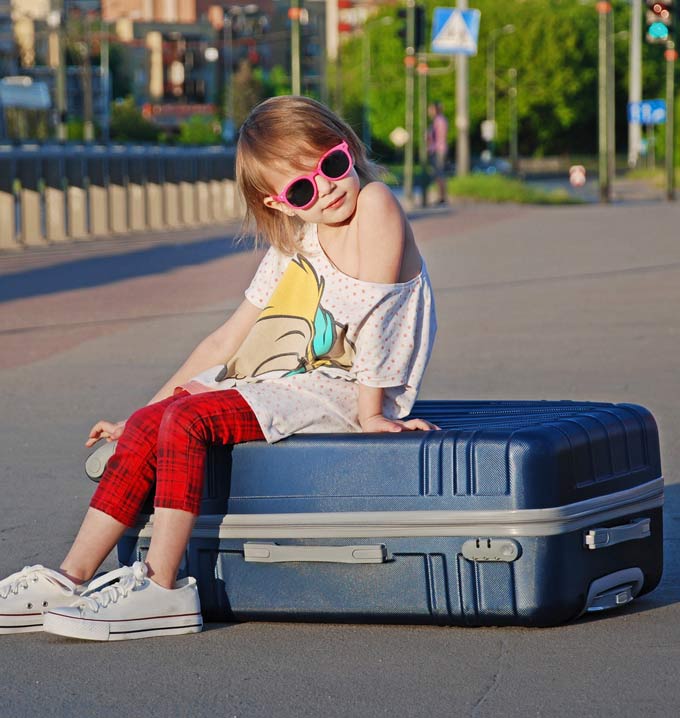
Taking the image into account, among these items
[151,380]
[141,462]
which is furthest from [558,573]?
[151,380]

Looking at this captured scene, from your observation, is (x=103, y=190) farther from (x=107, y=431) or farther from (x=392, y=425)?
(x=392, y=425)

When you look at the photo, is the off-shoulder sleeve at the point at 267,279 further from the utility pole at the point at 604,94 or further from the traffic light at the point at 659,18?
the utility pole at the point at 604,94

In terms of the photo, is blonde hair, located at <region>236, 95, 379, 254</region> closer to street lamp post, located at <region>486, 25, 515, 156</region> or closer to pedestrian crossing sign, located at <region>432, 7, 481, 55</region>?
pedestrian crossing sign, located at <region>432, 7, 481, 55</region>

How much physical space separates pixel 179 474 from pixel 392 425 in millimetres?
522

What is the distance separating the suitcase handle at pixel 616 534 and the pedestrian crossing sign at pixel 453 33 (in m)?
33.6

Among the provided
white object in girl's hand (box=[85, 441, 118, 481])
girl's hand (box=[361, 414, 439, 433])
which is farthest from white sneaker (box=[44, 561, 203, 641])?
girl's hand (box=[361, 414, 439, 433])

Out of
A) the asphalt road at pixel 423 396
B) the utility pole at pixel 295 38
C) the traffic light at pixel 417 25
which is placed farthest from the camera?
the utility pole at pixel 295 38

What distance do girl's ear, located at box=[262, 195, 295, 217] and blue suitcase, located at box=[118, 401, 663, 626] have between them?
62cm

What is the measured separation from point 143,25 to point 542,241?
370ft

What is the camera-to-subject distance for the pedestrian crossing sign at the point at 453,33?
3759cm

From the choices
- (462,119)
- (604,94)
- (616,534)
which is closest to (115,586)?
(616,534)

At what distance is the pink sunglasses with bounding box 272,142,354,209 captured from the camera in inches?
170

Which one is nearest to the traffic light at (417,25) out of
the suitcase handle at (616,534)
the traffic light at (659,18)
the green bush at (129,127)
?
the traffic light at (659,18)

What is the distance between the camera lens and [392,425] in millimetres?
4141
